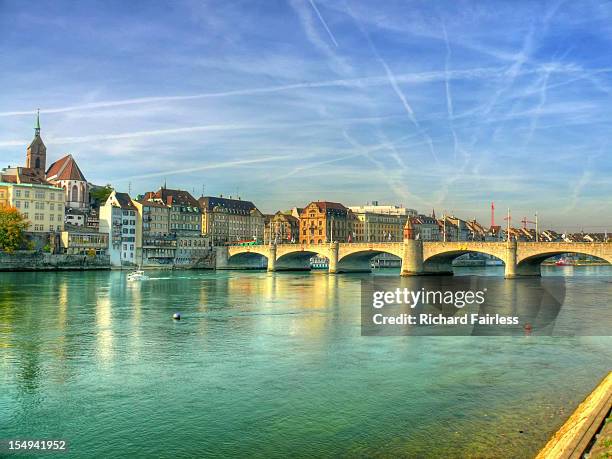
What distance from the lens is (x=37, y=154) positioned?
13788 centimetres

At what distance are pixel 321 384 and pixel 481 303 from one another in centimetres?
3376

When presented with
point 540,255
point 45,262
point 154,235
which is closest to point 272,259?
point 154,235

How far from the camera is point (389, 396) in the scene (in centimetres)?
1919

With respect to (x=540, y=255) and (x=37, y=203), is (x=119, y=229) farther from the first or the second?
(x=540, y=255)

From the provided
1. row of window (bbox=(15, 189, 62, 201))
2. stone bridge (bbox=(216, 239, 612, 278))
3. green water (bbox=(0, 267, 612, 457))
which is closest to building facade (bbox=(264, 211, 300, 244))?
stone bridge (bbox=(216, 239, 612, 278))

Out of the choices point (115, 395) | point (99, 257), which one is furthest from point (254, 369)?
point (99, 257)

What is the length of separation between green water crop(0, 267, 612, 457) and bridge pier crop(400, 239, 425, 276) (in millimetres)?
59121

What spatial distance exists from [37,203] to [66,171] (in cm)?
2366

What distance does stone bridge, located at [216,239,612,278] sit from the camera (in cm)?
8012

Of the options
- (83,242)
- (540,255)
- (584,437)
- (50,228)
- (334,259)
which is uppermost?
(50,228)

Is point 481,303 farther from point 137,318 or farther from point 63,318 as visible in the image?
point 63,318

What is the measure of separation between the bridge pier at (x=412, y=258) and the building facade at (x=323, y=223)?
6130 cm

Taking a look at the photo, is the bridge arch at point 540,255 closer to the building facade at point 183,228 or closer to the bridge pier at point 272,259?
the bridge pier at point 272,259

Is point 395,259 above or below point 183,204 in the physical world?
below
